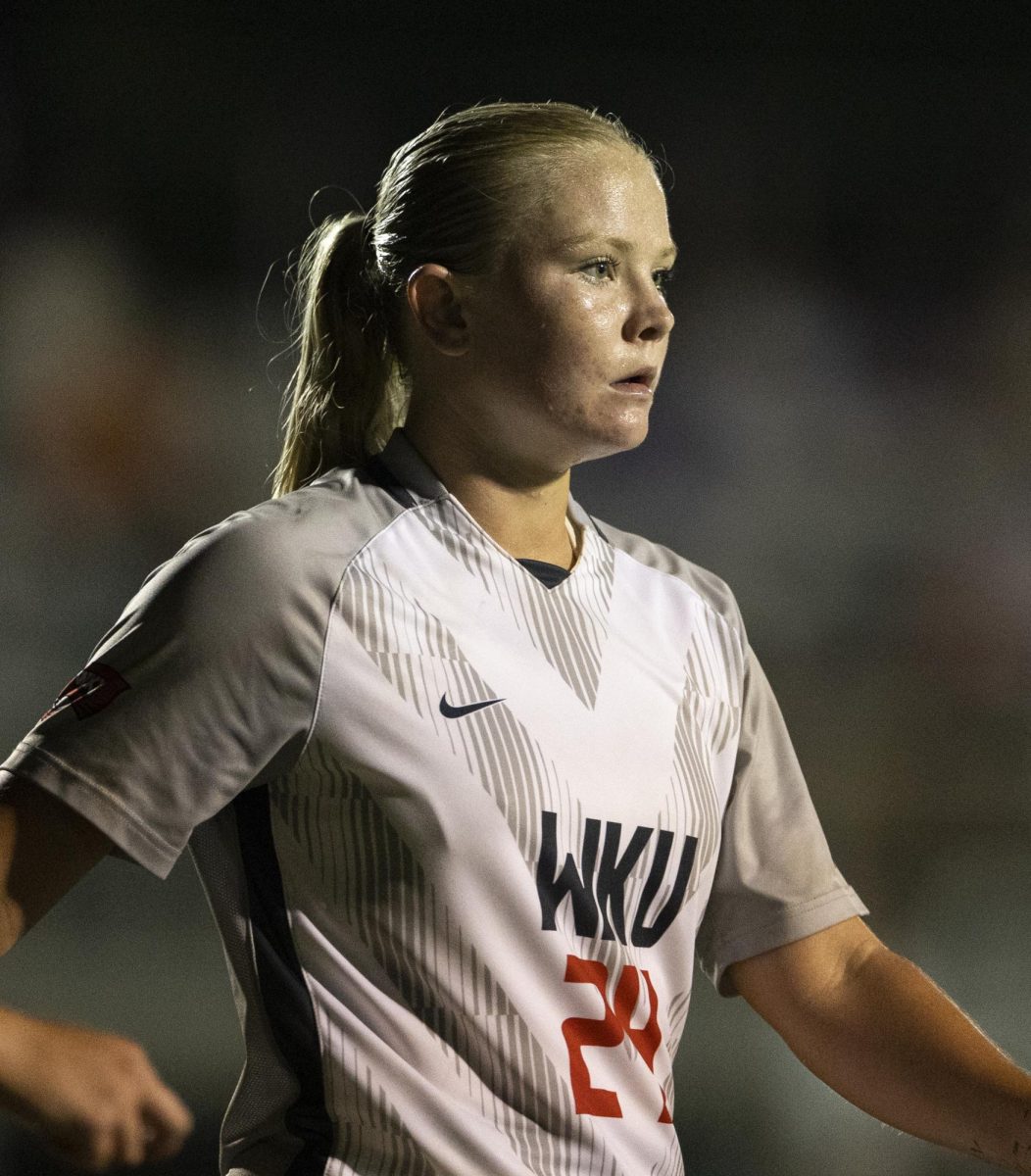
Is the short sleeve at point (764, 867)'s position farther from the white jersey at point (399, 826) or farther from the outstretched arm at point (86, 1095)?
the outstretched arm at point (86, 1095)

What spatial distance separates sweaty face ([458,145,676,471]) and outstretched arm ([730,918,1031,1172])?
405mm

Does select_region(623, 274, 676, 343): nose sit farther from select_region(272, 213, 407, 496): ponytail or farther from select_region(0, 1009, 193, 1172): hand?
select_region(0, 1009, 193, 1172): hand

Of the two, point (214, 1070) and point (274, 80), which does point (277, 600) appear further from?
point (274, 80)

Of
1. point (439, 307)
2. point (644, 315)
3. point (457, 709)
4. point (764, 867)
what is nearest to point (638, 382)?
point (644, 315)

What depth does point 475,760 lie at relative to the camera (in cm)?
89

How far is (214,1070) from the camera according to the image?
2414mm

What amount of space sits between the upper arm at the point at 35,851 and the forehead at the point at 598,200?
48cm

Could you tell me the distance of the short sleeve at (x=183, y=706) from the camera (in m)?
0.82

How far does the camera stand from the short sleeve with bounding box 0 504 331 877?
0.82 m

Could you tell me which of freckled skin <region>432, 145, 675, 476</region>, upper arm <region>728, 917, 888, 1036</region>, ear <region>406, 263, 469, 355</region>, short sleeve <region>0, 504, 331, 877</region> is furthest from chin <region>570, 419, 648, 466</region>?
upper arm <region>728, 917, 888, 1036</region>

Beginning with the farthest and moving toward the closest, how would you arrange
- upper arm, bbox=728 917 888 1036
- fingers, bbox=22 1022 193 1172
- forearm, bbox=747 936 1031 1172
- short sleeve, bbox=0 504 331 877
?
upper arm, bbox=728 917 888 1036
forearm, bbox=747 936 1031 1172
short sleeve, bbox=0 504 331 877
fingers, bbox=22 1022 193 1172

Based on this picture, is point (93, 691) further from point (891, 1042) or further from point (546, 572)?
point (891, 1042)

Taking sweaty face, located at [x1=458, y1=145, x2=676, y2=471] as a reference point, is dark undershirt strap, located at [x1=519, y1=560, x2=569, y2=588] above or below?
below

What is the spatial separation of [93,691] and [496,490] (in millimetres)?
314
